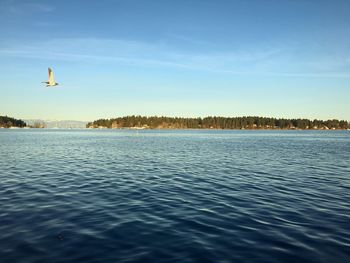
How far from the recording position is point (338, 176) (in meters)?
29.5

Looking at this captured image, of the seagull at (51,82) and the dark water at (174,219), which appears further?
the seagull at (51,82)

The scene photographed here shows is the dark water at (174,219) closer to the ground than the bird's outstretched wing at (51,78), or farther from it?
closer to the ground

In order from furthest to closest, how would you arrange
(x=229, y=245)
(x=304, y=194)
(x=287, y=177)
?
(x=287, y=177)
(x=304, y=194)
(x=229, y=245)

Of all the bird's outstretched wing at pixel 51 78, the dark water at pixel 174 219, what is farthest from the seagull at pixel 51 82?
the dark water at pixel 174 219

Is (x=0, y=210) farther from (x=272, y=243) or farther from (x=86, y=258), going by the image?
(x=272, y=243)

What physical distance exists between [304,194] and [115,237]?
15040 millimetres

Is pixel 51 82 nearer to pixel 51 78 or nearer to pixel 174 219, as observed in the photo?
pixel 51 78

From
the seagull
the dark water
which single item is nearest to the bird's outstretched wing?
the seagull

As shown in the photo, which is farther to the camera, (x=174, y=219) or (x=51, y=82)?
(x=51, y=82)

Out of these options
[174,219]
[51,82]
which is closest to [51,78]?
[51,82]

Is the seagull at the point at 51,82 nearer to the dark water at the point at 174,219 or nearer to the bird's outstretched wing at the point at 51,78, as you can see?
the bird's outstretched wing at the point at 51,78

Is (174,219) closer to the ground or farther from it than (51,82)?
closer to the ground

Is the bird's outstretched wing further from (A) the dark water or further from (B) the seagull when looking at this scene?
(A) the dark water

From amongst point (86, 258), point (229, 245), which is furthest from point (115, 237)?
point (229, 245)
